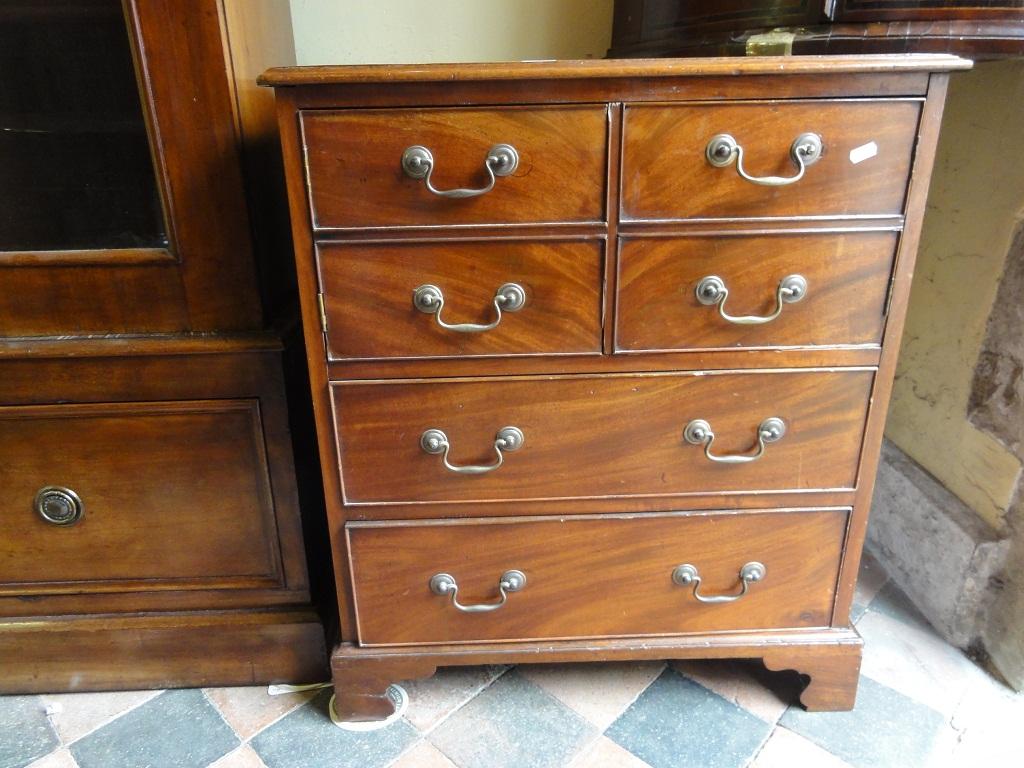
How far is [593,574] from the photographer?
114cm

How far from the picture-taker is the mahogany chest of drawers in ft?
2.92

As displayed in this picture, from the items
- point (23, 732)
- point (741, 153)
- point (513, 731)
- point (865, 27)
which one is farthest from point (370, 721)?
point (865, 27)

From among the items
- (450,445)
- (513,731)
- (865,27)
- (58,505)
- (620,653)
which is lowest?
(513,731)

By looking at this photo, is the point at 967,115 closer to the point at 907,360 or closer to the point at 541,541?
the point at 907,360

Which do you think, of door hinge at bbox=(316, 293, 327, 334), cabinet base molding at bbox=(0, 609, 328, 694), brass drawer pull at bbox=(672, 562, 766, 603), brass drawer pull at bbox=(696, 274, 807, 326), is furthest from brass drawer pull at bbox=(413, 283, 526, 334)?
cabinet base molding at bbox=(0, 609, 328, 694)

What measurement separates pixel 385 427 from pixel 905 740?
3.26 feet

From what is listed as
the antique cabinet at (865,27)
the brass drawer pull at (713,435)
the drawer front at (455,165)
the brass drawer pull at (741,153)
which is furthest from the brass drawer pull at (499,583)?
the antique cabinet at (865,27)

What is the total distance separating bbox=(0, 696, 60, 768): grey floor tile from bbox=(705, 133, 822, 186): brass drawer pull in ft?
4.52

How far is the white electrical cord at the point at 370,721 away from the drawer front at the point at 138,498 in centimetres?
21

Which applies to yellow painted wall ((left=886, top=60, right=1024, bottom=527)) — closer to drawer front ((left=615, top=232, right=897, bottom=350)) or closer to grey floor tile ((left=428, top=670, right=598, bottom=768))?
drawer front ((left=615, top=232, right=897, bottom=350))

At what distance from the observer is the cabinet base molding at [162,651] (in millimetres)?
1249

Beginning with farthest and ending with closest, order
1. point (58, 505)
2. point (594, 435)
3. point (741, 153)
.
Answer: point (58, 505)
point (594, 435)
point (741, 153)

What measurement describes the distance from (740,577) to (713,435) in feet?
0.84

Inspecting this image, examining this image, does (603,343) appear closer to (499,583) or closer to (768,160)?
(768,160)
